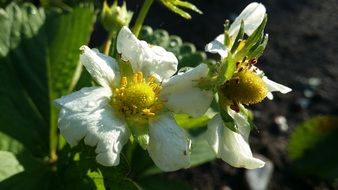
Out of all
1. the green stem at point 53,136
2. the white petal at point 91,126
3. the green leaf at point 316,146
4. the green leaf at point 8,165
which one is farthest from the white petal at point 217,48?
the green leaf at point 316,146

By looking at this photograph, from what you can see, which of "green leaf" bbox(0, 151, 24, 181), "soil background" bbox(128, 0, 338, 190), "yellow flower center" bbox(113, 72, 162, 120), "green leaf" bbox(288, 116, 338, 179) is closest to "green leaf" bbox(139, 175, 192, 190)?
"green leaf" bbox(0, 151, 24, 181)

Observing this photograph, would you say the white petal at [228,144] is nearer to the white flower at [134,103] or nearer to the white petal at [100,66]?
the white flower at [134,103]

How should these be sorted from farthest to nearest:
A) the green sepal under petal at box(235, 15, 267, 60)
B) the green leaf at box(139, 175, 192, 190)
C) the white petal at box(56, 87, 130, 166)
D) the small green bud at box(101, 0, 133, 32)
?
1. the green leaf at box(139, 175, 192, 190)
2. the small green bud at box(101, 0, 133, 32)
3. the green sepal under petal at box(235, 15, 267, 60)
4. the white petal at box(56, 87, 130, 166)

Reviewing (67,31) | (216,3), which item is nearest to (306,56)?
(216,3)

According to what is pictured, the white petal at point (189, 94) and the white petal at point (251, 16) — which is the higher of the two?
the white petal at point (251, 16)

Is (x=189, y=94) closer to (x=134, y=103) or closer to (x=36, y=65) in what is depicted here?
(x=134, y=103)

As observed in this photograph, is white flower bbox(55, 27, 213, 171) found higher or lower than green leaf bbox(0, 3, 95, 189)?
higher

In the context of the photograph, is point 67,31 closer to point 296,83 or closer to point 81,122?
point 81,122

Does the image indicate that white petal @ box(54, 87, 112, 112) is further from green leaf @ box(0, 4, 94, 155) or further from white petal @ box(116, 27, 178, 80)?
green leaf @ box(0, 4, 94, 155)
